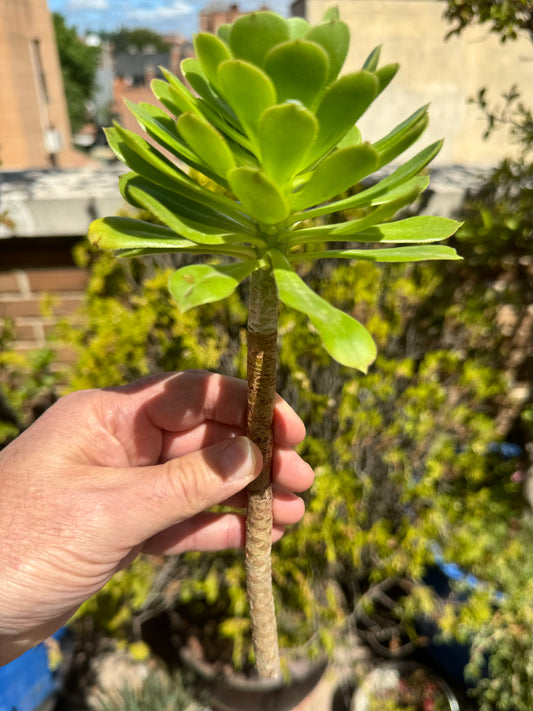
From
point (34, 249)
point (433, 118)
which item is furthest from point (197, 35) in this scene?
point (433, 118)

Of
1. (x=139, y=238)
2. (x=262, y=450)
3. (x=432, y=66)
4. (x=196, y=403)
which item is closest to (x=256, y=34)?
(x=139, y=238)

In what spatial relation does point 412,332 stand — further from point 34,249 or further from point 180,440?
point 34,249

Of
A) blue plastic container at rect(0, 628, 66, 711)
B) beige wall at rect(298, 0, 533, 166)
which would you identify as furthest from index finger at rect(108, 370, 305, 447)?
beige wall at rect(298, 0, 533, 166)

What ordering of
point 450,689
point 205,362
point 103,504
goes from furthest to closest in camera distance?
1. point 450,689
2. point 205,362
3. point 103,504

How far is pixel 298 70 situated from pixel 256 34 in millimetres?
71

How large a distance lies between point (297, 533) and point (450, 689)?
122cm

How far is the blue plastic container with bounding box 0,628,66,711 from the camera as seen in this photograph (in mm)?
1930

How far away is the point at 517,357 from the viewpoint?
2777mm

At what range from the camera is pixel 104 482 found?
1060 mm

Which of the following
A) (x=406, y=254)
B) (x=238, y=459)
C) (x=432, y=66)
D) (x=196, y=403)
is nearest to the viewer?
(x=406, y=254)

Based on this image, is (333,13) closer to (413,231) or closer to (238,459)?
(413,231)

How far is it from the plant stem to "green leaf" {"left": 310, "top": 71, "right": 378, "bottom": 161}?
20 centimetres

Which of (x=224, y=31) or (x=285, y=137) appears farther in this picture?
(x=224, y=31)

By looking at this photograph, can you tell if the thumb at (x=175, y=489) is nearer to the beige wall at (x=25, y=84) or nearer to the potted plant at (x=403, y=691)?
the potted plant at (x=403, y=691)
